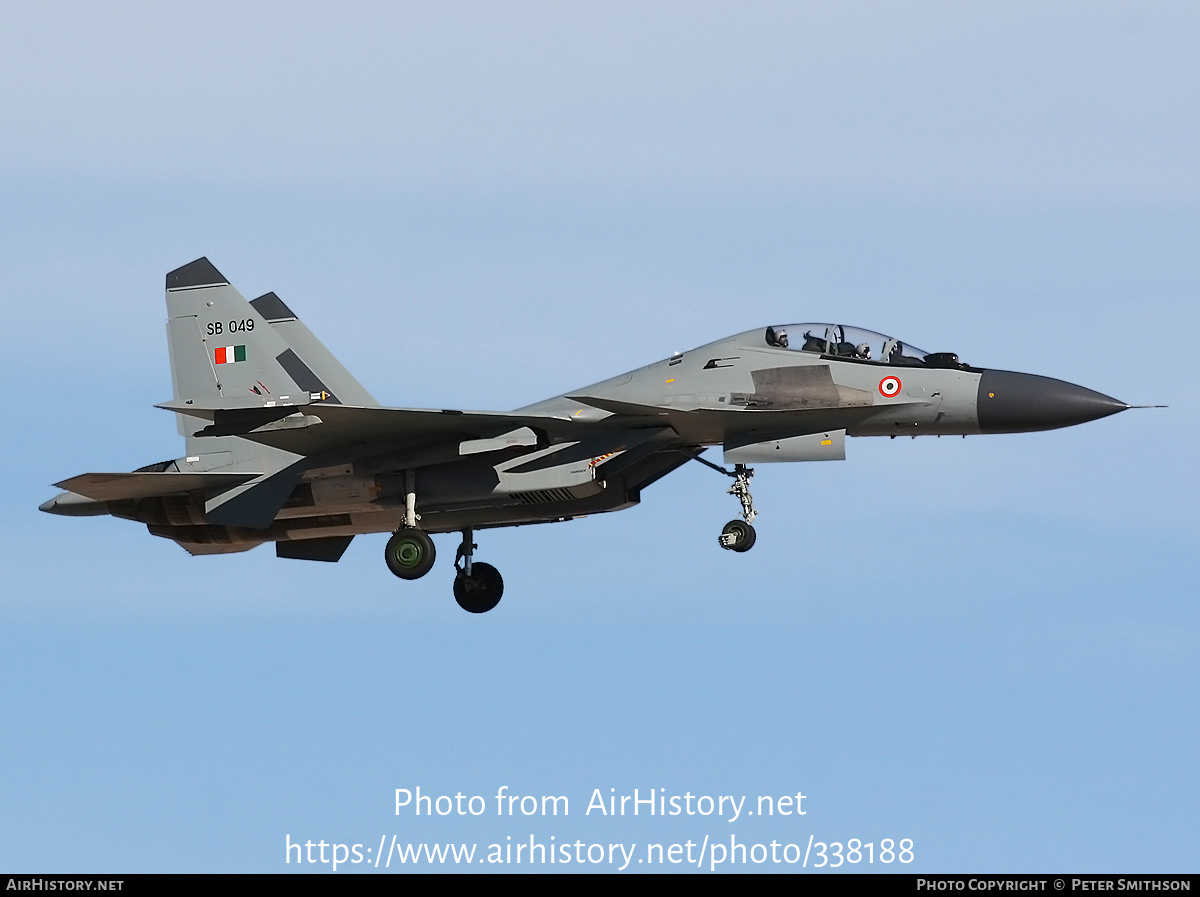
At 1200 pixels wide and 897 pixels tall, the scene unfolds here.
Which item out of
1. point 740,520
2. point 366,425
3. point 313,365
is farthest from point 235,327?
point 740,520

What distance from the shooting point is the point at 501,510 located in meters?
24.4

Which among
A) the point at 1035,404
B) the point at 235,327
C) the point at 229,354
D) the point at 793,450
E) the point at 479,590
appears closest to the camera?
the point at 1035,404

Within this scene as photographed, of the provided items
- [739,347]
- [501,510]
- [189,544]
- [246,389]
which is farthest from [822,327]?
[189,544]

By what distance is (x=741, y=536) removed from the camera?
21969 mm

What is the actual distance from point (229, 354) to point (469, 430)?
3586 mm

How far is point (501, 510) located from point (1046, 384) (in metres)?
7.26

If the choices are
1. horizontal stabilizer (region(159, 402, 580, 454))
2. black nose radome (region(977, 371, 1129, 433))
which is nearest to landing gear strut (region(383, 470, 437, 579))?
horizontal stabilizer (region(159, 402, 580, 454))

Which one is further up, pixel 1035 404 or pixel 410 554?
pixel 1035 404

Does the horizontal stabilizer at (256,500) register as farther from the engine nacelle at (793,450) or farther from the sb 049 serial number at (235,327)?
the engine nacelle at (793,450)

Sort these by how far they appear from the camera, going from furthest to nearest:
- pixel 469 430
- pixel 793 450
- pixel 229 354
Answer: pixel 229 354
pixel 469 430
pixel 793 450

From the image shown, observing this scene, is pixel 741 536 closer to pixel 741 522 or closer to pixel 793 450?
pixel 741 522

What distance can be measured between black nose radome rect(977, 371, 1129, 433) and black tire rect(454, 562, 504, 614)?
714 cm

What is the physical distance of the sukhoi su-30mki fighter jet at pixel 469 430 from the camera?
72.8 feet
